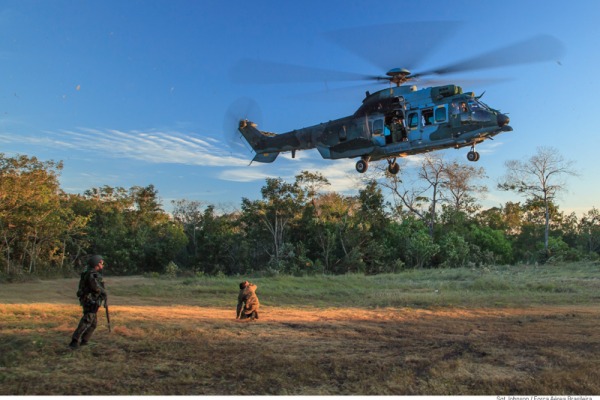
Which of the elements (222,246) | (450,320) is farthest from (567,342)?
(222,246)

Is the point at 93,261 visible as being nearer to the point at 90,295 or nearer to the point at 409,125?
the point at 90,295

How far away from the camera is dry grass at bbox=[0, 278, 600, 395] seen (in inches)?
214

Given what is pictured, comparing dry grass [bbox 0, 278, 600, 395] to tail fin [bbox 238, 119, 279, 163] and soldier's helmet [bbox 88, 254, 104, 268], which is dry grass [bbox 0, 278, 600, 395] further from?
tail fin [bbox 238, 119, 279, 163]

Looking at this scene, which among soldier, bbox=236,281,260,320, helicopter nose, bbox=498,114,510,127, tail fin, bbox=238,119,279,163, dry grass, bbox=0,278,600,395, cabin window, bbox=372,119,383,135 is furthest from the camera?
tail fin, bbox=238,119,279,163

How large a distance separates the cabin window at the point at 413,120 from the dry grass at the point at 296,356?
510cm

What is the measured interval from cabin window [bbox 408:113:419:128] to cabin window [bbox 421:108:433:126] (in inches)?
6.1

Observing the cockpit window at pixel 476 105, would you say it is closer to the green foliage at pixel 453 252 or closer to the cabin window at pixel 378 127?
the cabin window at pixel 378 127

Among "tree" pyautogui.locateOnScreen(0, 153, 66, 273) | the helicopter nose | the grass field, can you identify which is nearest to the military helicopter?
the helicopter nose

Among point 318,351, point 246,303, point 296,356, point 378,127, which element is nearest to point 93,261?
point 296,356

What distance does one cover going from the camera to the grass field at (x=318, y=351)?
215 inches

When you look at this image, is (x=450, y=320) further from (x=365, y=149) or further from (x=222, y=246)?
(x=222, y=246)

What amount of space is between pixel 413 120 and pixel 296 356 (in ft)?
25.7

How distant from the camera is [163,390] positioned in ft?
17.2

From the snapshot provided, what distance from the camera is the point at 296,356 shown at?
22.4ft
